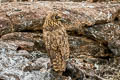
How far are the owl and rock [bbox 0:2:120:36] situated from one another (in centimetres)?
226

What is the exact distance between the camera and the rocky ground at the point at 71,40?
6930 millimetres

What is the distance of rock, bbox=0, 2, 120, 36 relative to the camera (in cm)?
823

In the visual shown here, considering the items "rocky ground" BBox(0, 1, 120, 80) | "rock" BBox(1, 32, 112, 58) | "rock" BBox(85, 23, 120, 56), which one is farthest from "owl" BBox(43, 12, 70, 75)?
"rock" BBox(85, 23, 120, 56)

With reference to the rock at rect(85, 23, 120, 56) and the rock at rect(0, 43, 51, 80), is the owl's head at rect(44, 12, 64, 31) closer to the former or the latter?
the rock at rect(0, 43, 51, 80)

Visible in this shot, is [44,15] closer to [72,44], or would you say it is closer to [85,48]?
[72,44]

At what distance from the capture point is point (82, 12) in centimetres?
877

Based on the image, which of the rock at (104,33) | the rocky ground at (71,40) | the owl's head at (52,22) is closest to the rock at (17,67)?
the rocky ground at (71,40)

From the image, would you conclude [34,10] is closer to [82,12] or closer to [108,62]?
[82,12]

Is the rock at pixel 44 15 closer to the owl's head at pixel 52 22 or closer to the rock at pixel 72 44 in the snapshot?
the rock at pixel 72 44

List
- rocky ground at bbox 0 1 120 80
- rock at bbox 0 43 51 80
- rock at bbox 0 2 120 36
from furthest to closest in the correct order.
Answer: rock at bbox 0 2 120 36, rocky ground at bbox 0 1 120 80, rock at bbox 0 43 51 80

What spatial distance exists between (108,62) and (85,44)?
811mm

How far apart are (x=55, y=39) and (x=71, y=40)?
219 cm

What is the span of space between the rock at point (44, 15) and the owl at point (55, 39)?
2.26m

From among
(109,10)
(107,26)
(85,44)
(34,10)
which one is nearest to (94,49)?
(85,44)
